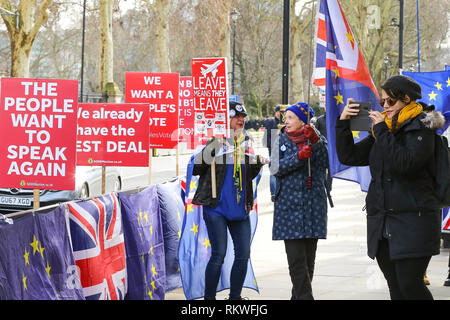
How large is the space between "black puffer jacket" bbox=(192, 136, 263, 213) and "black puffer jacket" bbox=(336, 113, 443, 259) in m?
1.91

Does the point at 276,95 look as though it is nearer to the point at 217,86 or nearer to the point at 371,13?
the point at 371,13

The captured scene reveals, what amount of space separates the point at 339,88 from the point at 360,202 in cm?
1104

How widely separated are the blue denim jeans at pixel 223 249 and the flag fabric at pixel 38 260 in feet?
4.21

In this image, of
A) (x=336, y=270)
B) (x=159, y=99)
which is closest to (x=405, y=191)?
(x=336, y=270)

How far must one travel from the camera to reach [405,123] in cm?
485

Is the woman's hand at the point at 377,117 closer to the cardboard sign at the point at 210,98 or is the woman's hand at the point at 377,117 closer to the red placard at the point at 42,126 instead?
the cardboard sign at the point at 210,98

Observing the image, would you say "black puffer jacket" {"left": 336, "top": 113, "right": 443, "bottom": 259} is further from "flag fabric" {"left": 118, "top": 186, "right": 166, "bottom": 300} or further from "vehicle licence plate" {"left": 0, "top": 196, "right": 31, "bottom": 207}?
"vehicle licence plate" {"left": 0, "top": 196, "right": 31, "bottom": 207}

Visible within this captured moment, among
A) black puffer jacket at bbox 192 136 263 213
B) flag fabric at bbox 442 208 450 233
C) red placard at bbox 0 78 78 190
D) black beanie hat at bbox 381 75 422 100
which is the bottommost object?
flag fabric at bbox 442 208 450 233

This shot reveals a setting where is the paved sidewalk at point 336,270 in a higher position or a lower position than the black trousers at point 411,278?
lower

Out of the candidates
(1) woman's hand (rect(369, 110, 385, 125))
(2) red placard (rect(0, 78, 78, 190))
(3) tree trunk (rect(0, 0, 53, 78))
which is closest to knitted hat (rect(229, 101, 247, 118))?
(2) red placard (rect(0, 78, 78, 190))

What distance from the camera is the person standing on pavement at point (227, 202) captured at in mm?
6633

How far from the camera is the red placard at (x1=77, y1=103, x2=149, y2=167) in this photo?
8102 millimetres

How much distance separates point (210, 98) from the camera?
7402 mm

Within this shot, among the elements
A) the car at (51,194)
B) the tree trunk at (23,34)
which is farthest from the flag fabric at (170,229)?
the tree trunk at (23,34)
